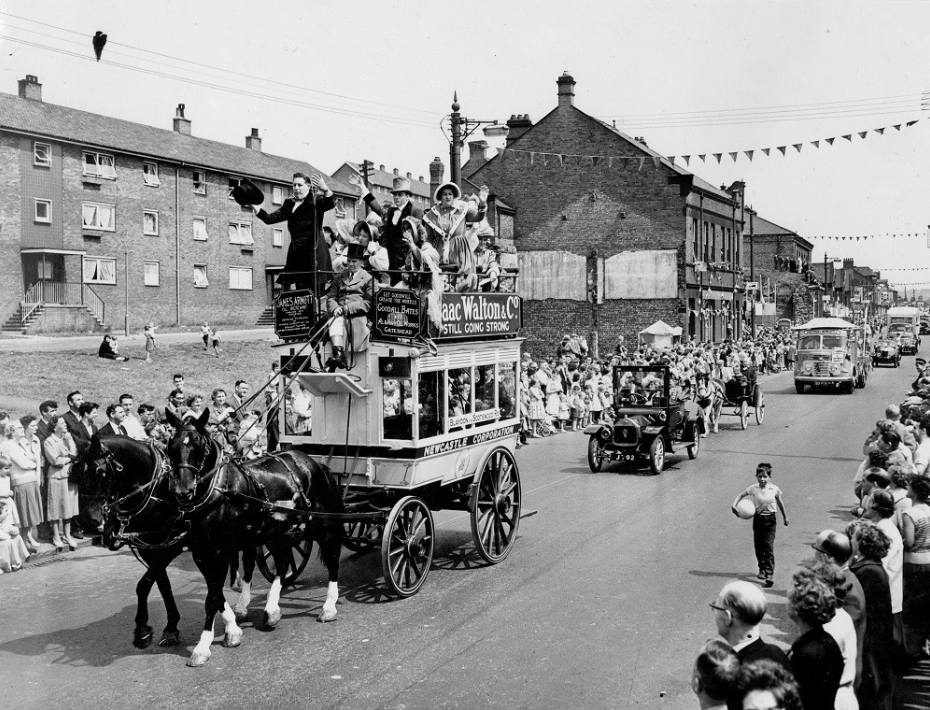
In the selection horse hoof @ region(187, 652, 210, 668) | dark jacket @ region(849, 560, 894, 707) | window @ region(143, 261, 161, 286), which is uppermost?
window @ region(143, 261, 161, 286)

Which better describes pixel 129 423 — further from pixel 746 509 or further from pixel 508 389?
pixel 746 509

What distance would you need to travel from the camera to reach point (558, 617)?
8461 mm

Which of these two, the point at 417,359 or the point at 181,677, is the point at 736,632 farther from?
the point at 417,359

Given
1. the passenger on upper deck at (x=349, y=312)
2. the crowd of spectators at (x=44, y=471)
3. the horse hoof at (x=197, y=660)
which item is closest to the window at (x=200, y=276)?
the crowd of spectators at (x=44, y=471)

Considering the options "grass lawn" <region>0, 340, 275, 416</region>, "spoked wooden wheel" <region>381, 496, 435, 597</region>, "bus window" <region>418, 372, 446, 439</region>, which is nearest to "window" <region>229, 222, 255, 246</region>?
"grass lawn" <region>0, 340, 275, 416</region>

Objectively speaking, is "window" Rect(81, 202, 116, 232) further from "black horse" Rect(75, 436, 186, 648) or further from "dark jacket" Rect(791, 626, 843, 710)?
"dark jacket" Rect(791, 626, 843, 710)

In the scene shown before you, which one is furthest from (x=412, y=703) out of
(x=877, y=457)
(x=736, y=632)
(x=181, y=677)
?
(x=877, y=457)

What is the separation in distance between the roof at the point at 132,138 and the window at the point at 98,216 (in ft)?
8.27

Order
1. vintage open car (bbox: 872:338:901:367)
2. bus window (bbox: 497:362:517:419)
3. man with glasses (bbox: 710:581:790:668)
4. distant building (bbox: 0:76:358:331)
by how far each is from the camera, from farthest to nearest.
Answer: vintage open car (bbox: 872:338:901:367)
distant building (bbox: 0:76:358:331)
bus window (bbox: 497:362:517:419)
man with glasses (bbox: 710:581:790:668)

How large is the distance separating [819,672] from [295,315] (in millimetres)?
6450

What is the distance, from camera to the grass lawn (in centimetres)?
2238

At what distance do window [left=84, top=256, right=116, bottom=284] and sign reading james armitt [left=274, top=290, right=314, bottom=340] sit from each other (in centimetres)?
3207

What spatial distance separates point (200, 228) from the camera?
144 ft

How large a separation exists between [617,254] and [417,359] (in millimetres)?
34494
